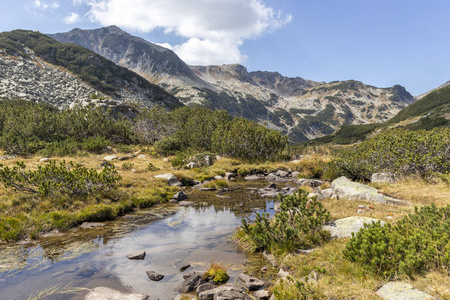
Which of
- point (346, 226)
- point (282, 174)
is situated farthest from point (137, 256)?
point (282, 174)

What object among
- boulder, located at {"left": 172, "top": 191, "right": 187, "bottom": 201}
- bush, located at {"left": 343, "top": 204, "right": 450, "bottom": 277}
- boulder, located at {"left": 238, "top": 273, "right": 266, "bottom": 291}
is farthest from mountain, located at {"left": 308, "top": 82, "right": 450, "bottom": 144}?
boulder, located at {"left": 238, "top": 273, "right": 266, "bottom": 291}

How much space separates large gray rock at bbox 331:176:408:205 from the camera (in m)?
12.2

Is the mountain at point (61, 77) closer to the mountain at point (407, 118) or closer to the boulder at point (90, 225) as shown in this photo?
the boulder at point (90, 225)

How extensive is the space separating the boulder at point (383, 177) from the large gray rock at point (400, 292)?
15228 mm

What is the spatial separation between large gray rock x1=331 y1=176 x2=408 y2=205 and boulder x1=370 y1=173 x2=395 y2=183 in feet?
15.1

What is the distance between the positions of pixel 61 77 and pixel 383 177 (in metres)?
97.3

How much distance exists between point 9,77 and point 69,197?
7832cm

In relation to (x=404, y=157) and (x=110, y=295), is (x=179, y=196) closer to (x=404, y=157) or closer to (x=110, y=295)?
(x=110, y=295)

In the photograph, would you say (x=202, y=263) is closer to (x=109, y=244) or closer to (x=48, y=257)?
(x=109, y=244)

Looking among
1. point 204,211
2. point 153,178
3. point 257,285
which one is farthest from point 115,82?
point 257,285

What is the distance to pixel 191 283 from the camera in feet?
21.7

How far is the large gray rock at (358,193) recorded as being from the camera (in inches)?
479

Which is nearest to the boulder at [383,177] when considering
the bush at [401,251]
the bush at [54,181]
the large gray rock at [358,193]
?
the large gray rock at [358,193]

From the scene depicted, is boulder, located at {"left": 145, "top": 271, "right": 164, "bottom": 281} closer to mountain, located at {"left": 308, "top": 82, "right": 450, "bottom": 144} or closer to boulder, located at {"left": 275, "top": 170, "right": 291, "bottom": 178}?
boulder, located at {"left": 275, "top": 170, "right": 291, "bottom": 178}
